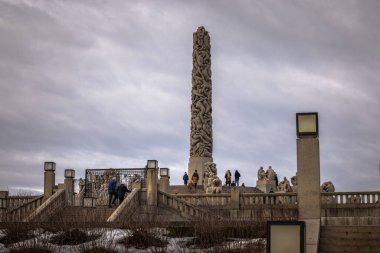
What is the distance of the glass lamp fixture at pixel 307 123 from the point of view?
13.0 meters

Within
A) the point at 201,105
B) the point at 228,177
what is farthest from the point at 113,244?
the point at 201,105

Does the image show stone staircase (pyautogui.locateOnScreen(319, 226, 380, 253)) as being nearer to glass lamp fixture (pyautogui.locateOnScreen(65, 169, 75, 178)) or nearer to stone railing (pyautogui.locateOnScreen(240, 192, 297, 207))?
stone railing (pyautogui.locateOnScreen(240, 192, 297, 207))

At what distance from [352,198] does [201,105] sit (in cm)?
2251

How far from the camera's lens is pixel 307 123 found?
517 inches

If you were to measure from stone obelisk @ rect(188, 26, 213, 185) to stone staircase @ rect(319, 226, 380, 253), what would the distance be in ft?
109

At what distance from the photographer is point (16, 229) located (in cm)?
1620

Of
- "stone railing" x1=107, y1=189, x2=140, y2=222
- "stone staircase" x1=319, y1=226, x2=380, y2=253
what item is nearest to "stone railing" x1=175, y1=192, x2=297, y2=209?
"stone railing" x1=107, y1=189, x2=140, y2=222

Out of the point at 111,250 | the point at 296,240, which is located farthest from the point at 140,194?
the point at 296,240

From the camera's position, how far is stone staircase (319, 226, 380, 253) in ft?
43.9

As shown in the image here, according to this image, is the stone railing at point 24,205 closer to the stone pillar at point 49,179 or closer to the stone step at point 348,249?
the stone pillar at point 49,179

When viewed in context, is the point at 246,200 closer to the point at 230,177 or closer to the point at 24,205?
the point at 24,205

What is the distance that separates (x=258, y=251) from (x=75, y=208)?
1458cm

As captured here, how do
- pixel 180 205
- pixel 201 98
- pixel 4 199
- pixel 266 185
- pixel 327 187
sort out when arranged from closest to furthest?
pixel 180 205 → pixel 4 199 → pixel 327 187 → pixel 266 185 → pixel 201 98

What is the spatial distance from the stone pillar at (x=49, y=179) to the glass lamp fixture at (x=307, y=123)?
18.5 metres
